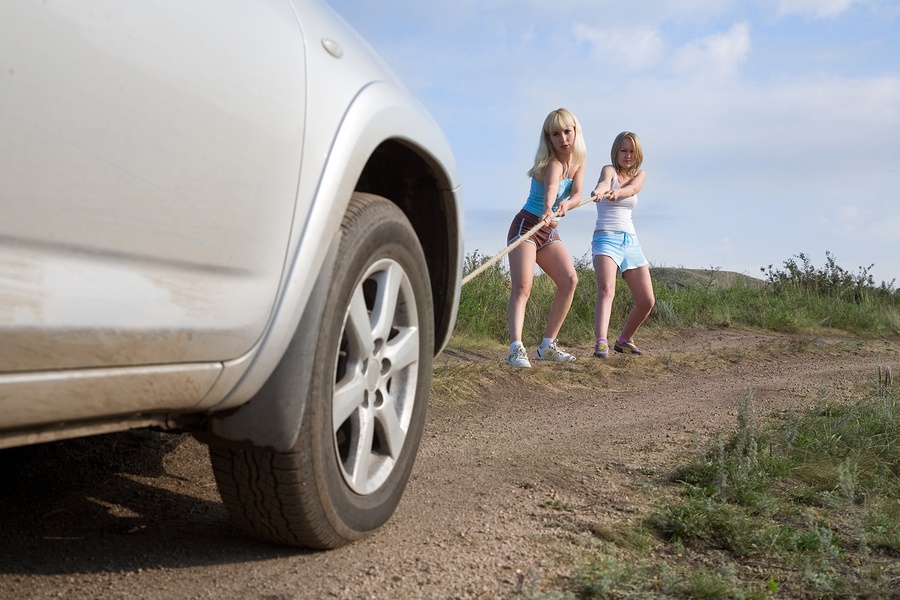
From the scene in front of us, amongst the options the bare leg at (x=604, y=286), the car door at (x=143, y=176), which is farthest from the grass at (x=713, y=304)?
the car door at (x=143, y=176)

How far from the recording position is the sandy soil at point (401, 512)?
7.06 feet

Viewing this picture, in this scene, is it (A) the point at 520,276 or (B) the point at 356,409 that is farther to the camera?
(A) the point at 520,276

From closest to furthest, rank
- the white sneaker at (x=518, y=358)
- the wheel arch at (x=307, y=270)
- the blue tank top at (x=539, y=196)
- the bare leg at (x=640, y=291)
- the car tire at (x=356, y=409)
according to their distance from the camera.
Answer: the wheel arch at (x=307, y=270), the car tire at (x=356, y=409), the white sneaker at (x=518, y=358), the blue tank top at (x=539, y=196), the bare leg at (x=640, y=291)

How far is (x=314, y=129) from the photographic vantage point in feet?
6.71

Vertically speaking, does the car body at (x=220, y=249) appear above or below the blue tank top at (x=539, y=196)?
below

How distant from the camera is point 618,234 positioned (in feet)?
24.9

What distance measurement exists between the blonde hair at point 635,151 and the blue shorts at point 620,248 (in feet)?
1.78

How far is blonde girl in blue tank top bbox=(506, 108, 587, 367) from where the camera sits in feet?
22.1

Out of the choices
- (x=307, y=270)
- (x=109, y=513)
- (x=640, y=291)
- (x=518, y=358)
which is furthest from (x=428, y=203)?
(x=640, y=291)

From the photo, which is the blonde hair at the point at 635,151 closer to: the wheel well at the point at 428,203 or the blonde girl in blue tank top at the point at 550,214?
the blonde girl in blue tank top at the point at 550,214

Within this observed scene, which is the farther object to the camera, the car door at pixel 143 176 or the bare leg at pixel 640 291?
the bare leg at pixel 640 291

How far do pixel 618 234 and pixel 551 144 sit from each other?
114 centimetres

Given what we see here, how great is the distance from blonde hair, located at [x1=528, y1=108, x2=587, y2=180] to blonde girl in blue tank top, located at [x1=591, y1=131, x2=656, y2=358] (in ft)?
1.75

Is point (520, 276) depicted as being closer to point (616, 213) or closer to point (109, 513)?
point (616, 213)
